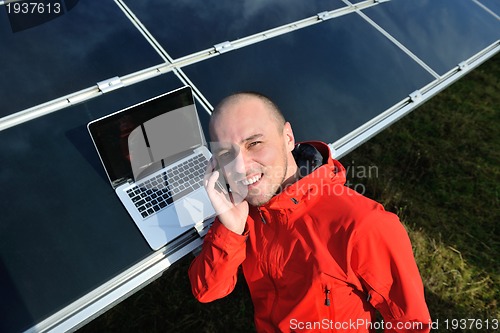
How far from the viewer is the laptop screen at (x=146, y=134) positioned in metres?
1.90

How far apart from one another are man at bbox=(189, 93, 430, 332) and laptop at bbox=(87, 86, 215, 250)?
208 millimetres

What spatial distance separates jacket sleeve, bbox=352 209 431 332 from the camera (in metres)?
1.63

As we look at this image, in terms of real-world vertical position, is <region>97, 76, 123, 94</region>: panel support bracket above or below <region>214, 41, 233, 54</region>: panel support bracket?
below

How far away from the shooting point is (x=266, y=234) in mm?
1931

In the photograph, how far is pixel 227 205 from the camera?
1.86 meters

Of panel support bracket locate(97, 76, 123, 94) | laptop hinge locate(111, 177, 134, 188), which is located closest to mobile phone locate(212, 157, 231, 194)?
laptop hinge locate(111, 177, 134, 188)

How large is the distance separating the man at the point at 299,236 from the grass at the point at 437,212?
0.93 m

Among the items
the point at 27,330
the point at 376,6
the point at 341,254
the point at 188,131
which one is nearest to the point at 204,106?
the point at 188,131

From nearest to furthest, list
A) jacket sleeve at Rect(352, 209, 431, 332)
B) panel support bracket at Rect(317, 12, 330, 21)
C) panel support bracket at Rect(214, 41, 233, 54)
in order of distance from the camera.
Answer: jacket sleeve at Rect(352, 209, 431, 332), panel support bracket at Rect(214, 41, 233, 54), panel support bracket at Rect(317, 12, 330, 21)

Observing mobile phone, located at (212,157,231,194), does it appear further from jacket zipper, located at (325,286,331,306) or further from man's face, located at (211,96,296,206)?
jacket zipper, located at (325,286,331,306)

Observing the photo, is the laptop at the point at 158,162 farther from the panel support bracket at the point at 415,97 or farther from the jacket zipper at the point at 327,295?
the panel support bracket at the point at 415,97


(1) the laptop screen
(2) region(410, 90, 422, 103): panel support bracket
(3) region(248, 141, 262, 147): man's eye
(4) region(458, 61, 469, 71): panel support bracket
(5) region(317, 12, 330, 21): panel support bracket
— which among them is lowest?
(2) region(410, 90, 422, 103): panel support bracket

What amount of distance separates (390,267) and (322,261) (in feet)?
0.95

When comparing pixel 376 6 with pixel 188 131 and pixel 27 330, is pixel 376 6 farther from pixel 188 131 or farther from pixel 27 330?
pixel 27 330
